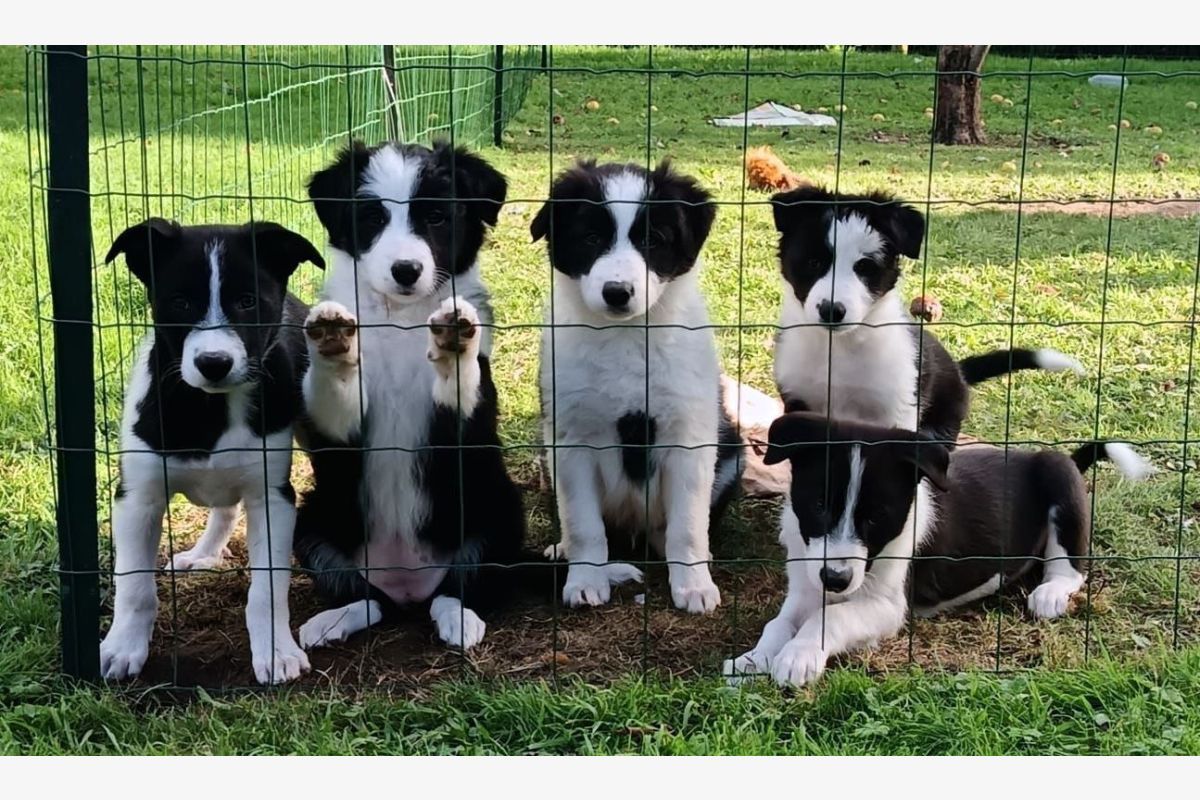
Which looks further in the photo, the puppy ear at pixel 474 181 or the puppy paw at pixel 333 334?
the puppy ear at pixel 474 181

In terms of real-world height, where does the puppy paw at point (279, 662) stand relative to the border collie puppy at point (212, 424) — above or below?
below

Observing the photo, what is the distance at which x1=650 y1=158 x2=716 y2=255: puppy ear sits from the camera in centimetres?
409

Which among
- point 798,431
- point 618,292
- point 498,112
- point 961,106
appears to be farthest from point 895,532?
point 961,106

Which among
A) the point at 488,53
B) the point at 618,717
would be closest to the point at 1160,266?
the point at 618,717

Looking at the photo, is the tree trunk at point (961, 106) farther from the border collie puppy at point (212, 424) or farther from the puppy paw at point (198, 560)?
the border collie puppy at point (212, 424)

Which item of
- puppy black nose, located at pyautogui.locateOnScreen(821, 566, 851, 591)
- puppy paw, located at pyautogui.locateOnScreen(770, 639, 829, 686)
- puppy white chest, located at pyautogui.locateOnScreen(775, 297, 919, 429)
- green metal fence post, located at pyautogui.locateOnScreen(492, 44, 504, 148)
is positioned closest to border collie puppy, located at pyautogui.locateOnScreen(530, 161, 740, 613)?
puppy white chest, located at pyautogui.locateOnScreen(775, 297, 919, 429)

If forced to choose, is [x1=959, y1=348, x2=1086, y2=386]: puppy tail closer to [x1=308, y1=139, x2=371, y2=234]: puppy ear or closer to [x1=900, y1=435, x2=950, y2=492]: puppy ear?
[x1=900, y1=435, x2=950, y2=492]: puppy ear

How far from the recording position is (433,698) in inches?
137

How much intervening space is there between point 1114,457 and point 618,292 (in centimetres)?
209

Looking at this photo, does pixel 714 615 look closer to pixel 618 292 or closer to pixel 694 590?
pixel 694 590

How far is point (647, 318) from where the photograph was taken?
3.91 m

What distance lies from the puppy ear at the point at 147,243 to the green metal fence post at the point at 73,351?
107 mm

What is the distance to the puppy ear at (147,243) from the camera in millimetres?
3426

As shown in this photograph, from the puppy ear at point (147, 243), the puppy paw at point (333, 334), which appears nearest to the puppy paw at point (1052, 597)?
the puppy paw at point (333, 334)
